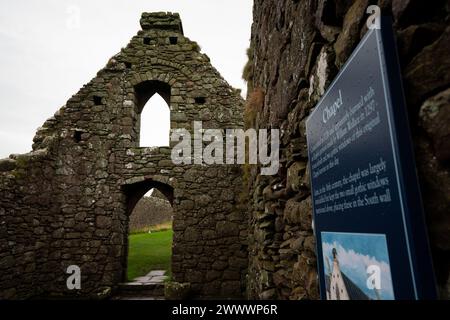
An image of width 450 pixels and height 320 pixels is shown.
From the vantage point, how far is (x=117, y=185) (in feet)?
22.9

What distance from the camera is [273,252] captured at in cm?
300

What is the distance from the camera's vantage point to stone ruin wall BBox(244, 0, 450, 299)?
0.83 meters

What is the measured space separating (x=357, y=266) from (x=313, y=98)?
1.08m

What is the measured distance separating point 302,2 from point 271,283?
2.55 m

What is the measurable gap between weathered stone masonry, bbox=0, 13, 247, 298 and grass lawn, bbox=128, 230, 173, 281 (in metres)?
1.67

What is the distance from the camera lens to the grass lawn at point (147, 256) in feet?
28.5

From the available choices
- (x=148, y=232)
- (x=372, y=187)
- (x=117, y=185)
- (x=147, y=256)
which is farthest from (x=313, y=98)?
(x=148, y=232)

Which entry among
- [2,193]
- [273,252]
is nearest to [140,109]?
[2,193]

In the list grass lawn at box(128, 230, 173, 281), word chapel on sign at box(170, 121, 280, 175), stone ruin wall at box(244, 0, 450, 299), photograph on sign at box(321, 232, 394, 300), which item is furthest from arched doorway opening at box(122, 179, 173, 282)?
photograph on sign at box(321, 232, 394, 300)

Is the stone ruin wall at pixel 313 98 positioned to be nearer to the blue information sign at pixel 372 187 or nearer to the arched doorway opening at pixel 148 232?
the blue information sign at pixel 372 187

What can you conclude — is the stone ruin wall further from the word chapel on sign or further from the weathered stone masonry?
the weathered stone masonry

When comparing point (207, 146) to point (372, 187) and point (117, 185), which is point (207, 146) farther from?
point (372, 187)

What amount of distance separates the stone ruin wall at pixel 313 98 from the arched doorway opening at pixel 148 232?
4415mm
